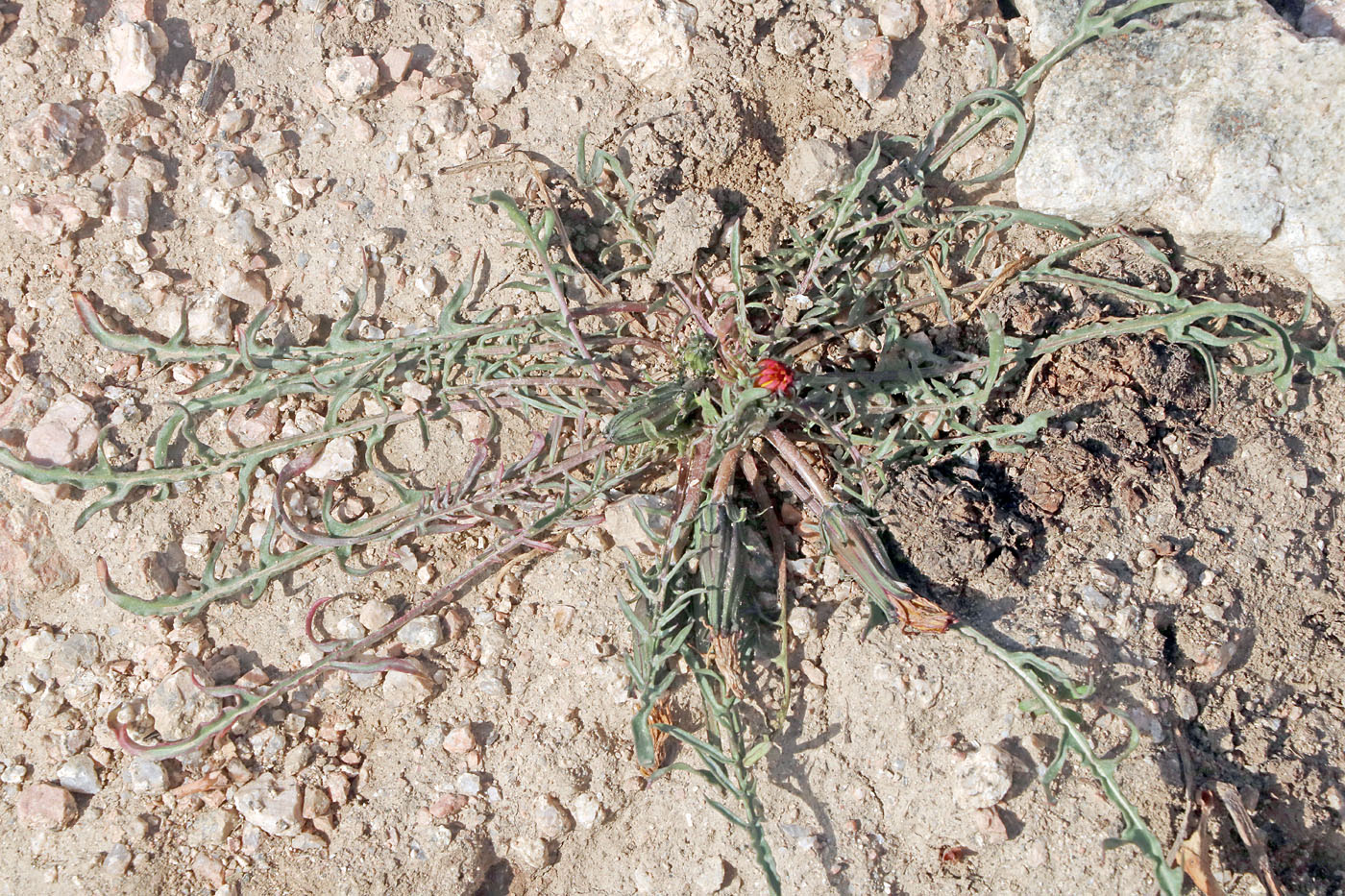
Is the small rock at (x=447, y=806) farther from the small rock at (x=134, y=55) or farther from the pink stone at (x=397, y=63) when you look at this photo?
the small rock at (x=134, y=55)

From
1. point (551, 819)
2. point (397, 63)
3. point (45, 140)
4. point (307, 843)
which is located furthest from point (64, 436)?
point (551, 819)

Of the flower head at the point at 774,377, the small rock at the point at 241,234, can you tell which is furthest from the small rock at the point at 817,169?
the small rock at the point at 241,234

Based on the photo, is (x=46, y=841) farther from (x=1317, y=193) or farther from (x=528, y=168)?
(x=1317, y=193)

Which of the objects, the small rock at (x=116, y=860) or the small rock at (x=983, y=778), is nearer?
the small rock at (x=983, y=778)

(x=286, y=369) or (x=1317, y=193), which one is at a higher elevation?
(x=1317, y=193)

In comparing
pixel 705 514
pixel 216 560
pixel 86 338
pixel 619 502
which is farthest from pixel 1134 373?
pixel 86 338

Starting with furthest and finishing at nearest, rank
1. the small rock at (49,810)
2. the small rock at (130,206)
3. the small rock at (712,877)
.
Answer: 1. the small rock at (130,206)
2. the small rock at (49,810)
3. the small rock at (712,877)
